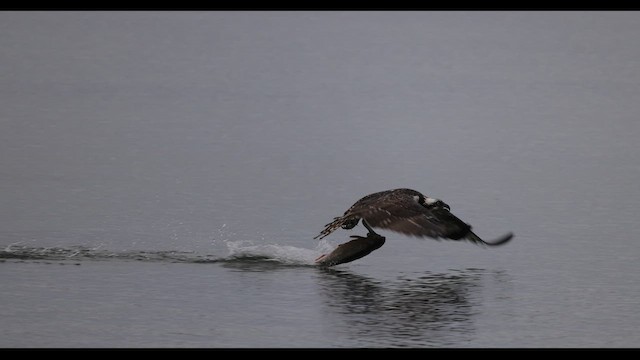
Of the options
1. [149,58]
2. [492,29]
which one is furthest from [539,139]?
[492,29]

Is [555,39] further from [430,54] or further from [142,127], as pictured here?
[142,127]

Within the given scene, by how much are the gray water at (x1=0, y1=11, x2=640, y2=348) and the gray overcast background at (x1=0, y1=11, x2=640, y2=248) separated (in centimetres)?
7

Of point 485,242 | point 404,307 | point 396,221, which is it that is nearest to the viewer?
point 404,307

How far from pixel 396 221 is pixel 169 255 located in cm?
270

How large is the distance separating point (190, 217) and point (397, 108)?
9673mm

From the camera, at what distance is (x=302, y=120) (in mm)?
26344

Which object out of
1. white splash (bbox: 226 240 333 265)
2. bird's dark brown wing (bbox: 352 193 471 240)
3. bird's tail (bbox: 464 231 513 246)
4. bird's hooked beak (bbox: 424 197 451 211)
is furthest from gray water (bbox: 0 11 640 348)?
bird's hooked beak (bbox: 424 197 451 211)

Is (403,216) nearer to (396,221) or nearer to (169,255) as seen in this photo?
(396,221)

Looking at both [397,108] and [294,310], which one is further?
[397,108]

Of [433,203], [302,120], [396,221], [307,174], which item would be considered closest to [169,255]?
[396,221]

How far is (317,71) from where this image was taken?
31516 millimetres

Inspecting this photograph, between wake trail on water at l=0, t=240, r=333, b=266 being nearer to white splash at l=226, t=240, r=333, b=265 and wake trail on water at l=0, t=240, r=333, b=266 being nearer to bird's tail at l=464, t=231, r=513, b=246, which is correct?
white splash at l=226, t=240, r=333, b=265

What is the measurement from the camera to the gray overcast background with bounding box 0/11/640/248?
64.7ft

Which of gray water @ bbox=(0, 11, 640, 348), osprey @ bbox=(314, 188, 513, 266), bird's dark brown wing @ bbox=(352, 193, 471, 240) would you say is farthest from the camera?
osprey @ bbox=(314, 188, 513, 266)
